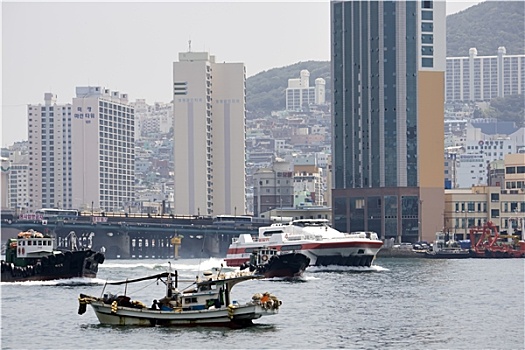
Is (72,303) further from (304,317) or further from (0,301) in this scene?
(304,317)

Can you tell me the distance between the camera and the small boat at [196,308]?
3017 inches

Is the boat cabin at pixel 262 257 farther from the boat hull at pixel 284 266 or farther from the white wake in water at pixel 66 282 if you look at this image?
the white wake in water at pixel 66 282

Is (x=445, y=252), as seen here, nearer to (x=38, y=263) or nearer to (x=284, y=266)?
(x=284, y=266)

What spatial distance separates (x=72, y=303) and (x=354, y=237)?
59547 mm

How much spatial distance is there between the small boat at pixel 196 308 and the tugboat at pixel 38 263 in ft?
136

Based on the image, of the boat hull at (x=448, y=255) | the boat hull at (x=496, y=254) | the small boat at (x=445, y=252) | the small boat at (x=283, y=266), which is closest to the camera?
the small boat at (x=283, y=266)

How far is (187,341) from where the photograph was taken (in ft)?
235

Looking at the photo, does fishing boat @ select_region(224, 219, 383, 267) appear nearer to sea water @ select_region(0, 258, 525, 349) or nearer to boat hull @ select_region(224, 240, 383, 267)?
boat hull @ select_region(224, 240, 383, 267)

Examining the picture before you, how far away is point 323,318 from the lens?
8469 cm

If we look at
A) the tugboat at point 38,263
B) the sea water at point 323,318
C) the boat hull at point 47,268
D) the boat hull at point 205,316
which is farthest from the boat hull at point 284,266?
the boat hull at point 205,316

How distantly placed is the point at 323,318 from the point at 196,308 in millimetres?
9508

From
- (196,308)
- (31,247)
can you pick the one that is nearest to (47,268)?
(31,247)

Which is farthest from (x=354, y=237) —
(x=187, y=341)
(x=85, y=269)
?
(x=187, y=341)

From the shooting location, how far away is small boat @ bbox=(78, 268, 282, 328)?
251 feet
